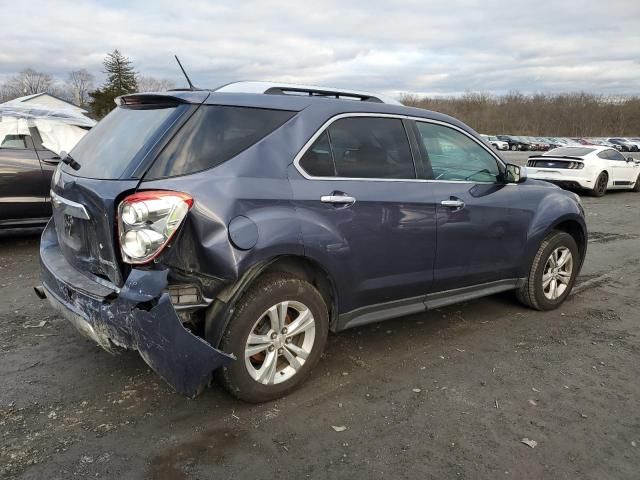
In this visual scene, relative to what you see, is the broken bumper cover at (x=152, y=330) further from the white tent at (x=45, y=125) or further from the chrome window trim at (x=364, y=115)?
the white tent at (x=45, y=125)

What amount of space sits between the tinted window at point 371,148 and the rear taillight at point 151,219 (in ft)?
3.60

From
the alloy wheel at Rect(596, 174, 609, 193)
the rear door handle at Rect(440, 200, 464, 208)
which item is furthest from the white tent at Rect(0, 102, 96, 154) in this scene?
the alloy wheel at Rect(596, 174, 609, 193)

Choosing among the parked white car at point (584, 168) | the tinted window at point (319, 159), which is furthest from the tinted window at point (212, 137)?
the parked white car at point (584, 168)

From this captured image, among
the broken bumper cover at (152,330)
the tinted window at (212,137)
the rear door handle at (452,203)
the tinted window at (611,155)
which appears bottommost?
the broken bumper cover at (152,330)

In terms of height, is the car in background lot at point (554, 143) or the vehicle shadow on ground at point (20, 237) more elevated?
the car in background lot at point (554, 143)

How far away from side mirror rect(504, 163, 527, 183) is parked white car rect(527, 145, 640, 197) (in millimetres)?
11797

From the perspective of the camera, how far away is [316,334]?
3.36m

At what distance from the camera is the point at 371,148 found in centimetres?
361

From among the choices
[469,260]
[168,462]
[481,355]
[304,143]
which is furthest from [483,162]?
[168,462]

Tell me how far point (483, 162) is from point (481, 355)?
157 cm

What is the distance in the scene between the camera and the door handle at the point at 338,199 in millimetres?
3232

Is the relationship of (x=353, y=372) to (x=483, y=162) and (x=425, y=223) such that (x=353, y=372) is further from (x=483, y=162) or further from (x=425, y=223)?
(x=483, y=162)

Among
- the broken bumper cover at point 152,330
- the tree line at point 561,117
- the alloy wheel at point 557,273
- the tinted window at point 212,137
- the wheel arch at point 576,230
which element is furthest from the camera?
the tree line at point 561,117

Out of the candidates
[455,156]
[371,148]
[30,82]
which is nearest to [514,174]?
[455,156]
